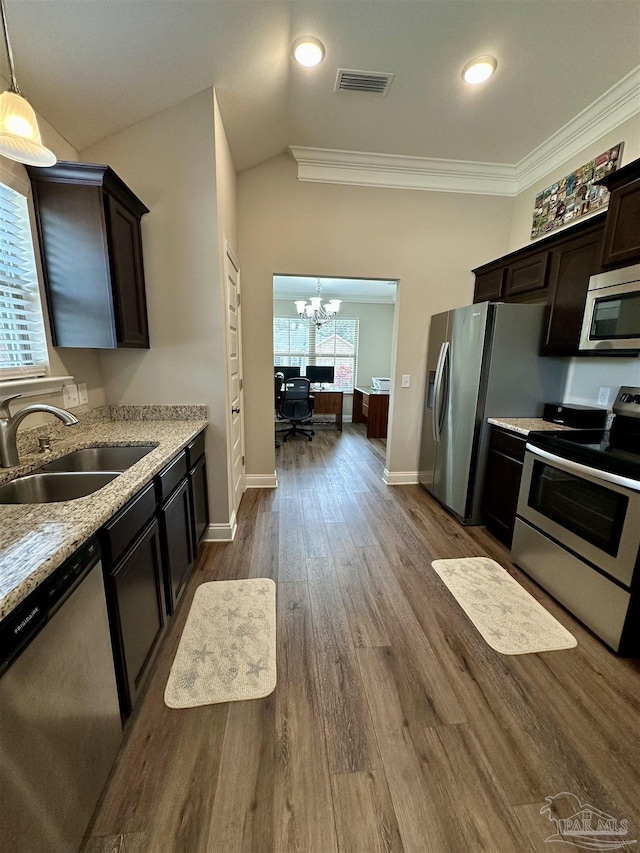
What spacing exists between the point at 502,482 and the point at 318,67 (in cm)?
310

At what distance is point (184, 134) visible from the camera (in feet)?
7.00

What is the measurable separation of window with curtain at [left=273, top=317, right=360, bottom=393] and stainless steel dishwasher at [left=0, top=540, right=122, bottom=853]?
6.22 m

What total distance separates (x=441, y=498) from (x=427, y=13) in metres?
3.31

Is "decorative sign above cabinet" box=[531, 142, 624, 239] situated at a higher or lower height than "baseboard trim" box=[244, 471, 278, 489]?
higher

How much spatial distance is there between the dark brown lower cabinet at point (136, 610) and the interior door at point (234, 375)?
119 cm

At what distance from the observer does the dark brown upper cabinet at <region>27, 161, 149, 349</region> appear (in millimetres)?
1739

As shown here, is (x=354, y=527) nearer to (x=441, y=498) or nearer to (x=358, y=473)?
(x=441, y=498)

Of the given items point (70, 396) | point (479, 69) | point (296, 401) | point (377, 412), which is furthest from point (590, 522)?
point (296, 401)

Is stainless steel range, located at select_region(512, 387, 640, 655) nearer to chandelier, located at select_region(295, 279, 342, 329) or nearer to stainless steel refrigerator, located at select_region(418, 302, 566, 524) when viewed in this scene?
stainless steel refrigerator, located at select_region(418, 302, 566, 524)

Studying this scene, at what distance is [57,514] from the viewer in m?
1.07

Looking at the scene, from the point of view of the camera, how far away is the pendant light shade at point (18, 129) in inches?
40.2

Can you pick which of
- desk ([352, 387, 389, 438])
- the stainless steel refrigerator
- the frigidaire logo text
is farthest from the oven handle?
desk ([352, 387, 389, 438])

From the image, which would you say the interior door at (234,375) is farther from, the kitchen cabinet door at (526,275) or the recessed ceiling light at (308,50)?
the kitchen cabinet door at (526,275)
